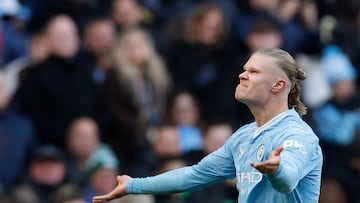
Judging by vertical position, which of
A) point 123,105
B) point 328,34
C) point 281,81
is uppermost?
point 328,34

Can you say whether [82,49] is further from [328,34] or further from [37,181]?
[328,34]

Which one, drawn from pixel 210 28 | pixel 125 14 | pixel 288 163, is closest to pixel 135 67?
pixel 125 14

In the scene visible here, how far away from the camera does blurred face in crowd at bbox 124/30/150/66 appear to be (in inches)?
459

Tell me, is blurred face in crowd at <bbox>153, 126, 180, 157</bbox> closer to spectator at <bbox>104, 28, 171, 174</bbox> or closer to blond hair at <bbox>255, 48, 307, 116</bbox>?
spectator at <bbox>104, 28, 171, 174</bbox>

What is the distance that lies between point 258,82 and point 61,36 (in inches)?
197

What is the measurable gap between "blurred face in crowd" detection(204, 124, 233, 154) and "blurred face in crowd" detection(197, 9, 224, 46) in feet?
3.36

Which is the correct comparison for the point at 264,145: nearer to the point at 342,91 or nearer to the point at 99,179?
the point at 99,179

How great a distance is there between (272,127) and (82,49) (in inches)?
226

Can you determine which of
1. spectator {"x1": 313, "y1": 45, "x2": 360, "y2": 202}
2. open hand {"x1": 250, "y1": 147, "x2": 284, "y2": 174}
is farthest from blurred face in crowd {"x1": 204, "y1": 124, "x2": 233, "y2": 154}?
open hand {"x1": 250, "y1": 147, "x2": 284, "y2": 174}

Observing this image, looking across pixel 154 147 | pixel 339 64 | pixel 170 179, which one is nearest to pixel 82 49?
pixel 154 147

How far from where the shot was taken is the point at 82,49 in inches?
468

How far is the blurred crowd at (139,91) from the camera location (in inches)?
423

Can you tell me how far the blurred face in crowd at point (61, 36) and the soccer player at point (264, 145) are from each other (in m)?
4.51

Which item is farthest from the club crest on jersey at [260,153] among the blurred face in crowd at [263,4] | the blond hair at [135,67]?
the blurred face in crowd at [263,4]
